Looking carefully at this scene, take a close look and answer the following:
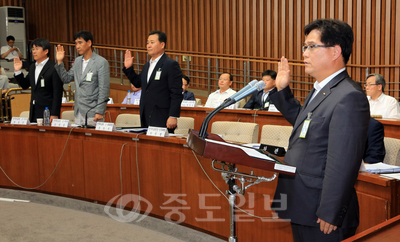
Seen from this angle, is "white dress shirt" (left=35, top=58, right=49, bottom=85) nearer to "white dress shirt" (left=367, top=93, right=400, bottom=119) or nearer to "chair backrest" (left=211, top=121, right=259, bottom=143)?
"chair backrest" (left=211, top=121, right=259, bottom=143)

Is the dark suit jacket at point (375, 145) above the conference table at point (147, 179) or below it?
above

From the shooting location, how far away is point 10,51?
10.1 m

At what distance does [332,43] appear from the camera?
1.36 meters

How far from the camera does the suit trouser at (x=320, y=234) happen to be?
1.37 metres

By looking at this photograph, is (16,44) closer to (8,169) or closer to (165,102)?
(8,169)

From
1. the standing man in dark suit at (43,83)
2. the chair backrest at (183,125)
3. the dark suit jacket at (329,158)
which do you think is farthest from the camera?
the chair backrest at (183,125)

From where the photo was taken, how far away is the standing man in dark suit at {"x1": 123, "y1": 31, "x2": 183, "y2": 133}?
3271 millimetres

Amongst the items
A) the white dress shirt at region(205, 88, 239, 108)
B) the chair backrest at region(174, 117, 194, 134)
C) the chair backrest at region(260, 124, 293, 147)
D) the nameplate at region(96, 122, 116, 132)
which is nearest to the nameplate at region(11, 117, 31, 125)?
the nameplate at region(96, 122, 116, 132)

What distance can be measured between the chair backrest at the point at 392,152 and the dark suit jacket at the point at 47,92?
2.89 m

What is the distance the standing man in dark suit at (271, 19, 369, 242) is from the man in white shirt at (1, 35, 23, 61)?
10.1 metres

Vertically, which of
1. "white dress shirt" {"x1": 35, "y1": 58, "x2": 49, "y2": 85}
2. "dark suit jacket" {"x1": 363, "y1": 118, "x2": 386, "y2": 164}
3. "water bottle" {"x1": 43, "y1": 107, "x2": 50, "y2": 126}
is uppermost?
"white dress shirt" {"x1": 35, "y1": 58, "x2": 49, "y2": 85}

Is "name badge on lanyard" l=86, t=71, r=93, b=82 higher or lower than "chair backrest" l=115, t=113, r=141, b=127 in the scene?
higher

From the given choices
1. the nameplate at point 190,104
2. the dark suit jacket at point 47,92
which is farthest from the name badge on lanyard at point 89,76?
the nameplate at point 190,104

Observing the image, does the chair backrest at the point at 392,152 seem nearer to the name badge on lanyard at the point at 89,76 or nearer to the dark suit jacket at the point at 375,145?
the dark suit jacket at the point at 375,145
